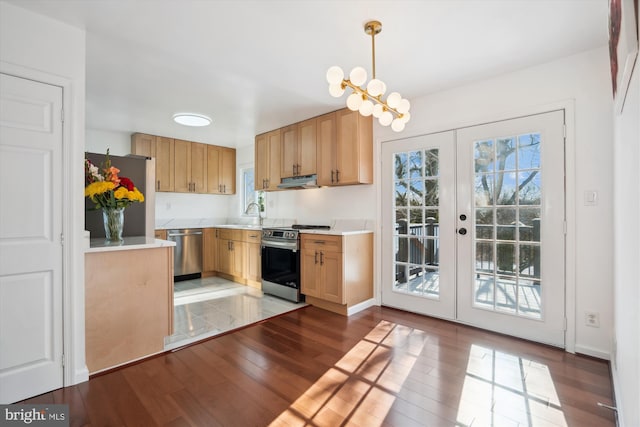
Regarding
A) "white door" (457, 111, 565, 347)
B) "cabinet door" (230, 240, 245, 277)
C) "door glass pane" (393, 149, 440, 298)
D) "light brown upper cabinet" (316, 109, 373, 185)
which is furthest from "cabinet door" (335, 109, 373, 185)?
"cabinet door" (230, 240, 245, 277)

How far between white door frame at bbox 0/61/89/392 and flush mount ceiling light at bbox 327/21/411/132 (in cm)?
171

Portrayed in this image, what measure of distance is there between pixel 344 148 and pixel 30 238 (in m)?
2.90

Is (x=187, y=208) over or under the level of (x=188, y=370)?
over

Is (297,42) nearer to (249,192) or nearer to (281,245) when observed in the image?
(281,245)

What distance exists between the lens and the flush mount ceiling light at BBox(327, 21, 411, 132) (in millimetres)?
1771

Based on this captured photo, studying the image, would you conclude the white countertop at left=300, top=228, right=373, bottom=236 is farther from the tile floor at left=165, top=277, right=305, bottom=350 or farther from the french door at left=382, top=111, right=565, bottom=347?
the tile floor at left=165, top=277, right=305, bottom=350

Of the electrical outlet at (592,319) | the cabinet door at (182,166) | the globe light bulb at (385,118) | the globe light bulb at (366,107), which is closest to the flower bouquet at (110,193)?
the globe light bulb at (366,107)

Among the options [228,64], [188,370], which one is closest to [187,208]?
[228,64]

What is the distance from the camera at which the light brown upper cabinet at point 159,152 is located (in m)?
4.79

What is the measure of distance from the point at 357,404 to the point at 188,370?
1.22m

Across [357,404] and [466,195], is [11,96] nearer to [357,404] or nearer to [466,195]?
[357,404]

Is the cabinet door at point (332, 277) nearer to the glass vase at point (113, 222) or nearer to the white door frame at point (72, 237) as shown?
the glass vase at point (113, 222)

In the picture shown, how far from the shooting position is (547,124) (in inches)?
101

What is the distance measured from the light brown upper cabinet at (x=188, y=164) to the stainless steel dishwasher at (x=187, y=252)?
0.76m
